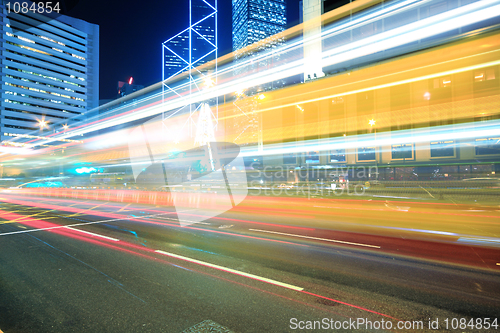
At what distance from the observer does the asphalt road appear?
3482 mm

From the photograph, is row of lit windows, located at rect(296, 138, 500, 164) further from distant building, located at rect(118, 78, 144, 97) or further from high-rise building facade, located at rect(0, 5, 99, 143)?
distant building, located at rect(118, 78, 144, 97)

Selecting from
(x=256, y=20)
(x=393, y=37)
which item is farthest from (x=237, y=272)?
(x=256, y=20)

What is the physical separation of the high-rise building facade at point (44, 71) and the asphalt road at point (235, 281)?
100 metres

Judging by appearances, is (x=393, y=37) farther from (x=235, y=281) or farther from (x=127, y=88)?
(x=127, y=88)

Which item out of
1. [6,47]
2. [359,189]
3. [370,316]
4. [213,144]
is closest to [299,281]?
[370,316]

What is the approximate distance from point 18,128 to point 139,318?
13185cm

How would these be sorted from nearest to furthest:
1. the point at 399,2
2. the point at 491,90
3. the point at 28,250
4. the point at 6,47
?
1. the point at 28,250
2. the point at 491,90
3. the point at 399,2
4. the point at 6,47

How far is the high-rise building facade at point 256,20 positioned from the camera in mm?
125938

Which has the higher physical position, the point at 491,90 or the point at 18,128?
the point at 18,128

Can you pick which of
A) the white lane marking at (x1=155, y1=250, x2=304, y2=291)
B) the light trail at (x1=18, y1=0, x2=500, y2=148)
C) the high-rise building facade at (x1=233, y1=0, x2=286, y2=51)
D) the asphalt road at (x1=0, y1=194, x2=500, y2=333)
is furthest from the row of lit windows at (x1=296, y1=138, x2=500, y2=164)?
the high-rise building facade at (x1=233, y1=0, x2=286, y2=51)

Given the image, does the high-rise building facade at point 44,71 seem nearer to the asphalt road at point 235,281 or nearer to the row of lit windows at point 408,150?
the row of lit windows at point 408,150

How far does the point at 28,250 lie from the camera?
6840mm

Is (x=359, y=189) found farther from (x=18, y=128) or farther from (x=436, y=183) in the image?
(x=18, y=128)

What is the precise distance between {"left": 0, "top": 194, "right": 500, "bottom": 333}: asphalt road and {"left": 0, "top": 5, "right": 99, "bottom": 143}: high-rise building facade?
100 metres
